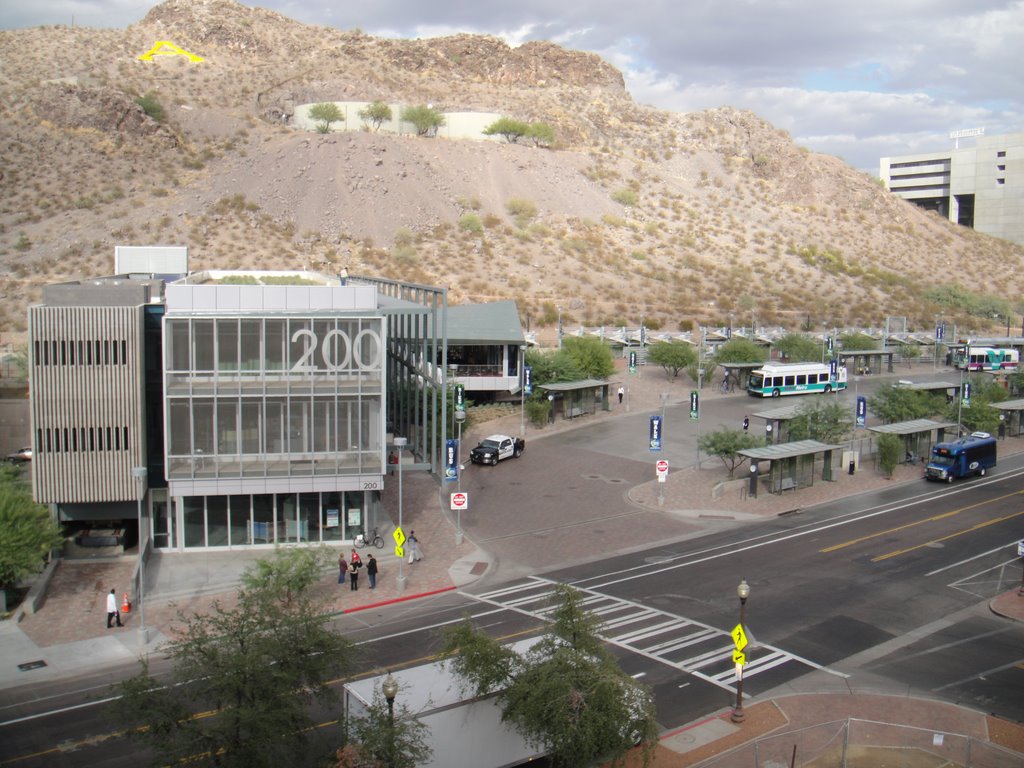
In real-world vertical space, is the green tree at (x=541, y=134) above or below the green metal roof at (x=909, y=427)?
above

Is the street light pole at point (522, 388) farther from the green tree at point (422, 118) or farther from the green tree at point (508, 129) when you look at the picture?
the green tree at point (508, 129)

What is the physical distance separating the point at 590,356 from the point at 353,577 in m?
35.7

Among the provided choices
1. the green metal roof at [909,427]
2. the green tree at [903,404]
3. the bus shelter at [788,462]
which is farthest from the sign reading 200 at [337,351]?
the green tree at [903,404]

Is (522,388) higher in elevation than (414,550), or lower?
higher

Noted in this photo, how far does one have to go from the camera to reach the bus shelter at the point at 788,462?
39.7 meters

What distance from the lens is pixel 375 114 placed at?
119312 mm

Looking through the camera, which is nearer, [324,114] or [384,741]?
[384,741]

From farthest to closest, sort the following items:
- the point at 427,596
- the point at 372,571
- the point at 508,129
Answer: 1. the point at 508,129
2. the point at 372,571
3. the point at 427,596

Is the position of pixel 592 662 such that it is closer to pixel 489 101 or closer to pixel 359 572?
pixel 359 572

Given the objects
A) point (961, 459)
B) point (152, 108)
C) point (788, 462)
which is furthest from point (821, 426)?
point (152, 108)

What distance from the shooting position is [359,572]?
29.8 meters

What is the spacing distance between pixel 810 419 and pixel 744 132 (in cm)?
11353

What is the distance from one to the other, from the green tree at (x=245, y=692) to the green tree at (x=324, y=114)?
355 feet

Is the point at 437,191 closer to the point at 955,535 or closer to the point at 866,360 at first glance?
the point at 866,360
